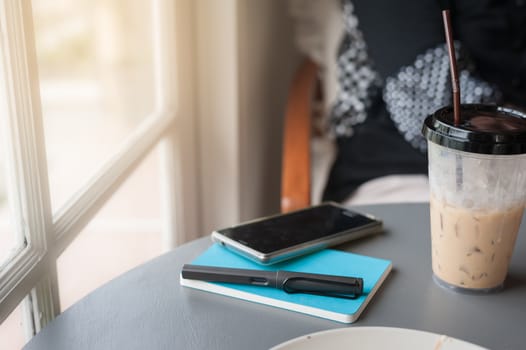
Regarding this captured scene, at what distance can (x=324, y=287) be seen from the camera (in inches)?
24.9

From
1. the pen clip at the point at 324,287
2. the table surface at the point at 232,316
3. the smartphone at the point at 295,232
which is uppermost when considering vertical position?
the smartphone at the point at 295,232

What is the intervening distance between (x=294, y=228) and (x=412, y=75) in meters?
0.58

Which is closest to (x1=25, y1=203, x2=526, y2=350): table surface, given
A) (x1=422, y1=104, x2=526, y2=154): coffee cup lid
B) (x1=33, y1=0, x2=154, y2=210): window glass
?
(x1=422, y1=104, x2=526, y2=154): coffee cup lid

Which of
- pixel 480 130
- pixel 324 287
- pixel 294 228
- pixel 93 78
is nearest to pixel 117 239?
pixel 93 78

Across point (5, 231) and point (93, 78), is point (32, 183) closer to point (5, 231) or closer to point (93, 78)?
point (5, 231)

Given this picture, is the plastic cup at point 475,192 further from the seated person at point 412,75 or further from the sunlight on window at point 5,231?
the seated person at point 412,75

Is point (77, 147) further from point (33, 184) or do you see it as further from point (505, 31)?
point (505, 31)

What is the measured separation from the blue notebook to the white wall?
51 centimetres

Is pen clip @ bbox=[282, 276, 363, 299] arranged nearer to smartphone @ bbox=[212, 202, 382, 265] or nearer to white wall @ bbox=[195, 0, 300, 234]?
smartphone @ bbox=[212, 202, 382, 265]

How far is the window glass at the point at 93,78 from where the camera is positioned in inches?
38.8

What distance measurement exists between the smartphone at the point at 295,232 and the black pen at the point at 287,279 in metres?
0.04

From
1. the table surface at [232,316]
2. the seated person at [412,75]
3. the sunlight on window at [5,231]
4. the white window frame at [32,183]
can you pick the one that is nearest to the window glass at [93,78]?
the white window frame at [32,183]

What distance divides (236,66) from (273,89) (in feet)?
1.16

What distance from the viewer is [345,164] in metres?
1.36
